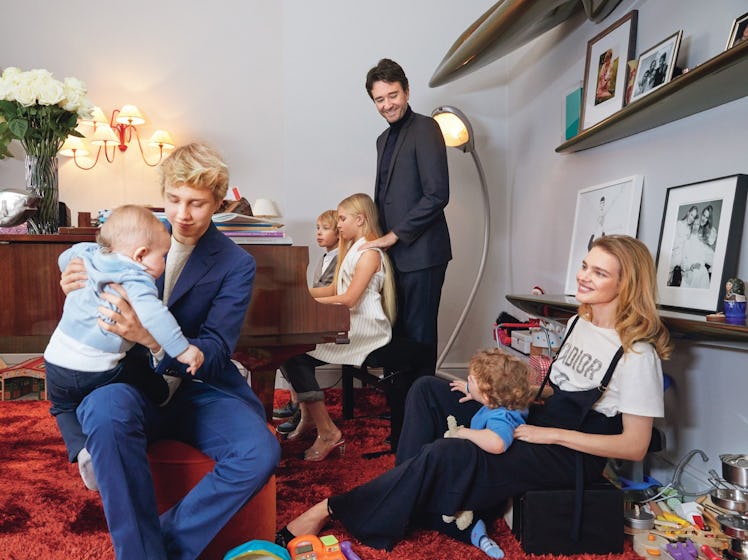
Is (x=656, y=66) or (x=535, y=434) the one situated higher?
(x=656, y=66)

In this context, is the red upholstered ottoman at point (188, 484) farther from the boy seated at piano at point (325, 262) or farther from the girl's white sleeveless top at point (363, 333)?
the boy seated at piano at point (325, 262)

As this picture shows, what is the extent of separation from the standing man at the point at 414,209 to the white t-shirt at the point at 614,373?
80 centimetres

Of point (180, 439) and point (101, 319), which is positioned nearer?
point (101, 319)

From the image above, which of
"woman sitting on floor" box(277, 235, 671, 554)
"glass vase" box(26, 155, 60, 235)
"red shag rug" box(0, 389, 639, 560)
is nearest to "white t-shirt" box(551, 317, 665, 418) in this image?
"woman sitting on floor" box(277, 235, 671, 554)

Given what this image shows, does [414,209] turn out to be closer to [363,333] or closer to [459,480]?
[363,333]

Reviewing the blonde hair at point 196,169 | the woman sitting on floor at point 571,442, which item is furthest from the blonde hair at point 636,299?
the blonde hair at point 196,169

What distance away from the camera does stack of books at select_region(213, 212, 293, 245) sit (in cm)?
183

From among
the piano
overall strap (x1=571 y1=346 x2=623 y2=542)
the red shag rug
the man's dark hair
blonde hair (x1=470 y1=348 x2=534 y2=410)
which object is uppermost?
the man's dark hair

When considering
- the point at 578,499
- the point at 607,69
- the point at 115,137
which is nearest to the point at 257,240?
the point at 578,499

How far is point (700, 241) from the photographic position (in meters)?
1.84

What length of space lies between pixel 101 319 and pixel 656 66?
1955 mm

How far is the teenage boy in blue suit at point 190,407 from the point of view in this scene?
1237 mm

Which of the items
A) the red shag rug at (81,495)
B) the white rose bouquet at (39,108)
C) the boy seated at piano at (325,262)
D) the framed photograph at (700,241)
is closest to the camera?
the red shag rug at (81,495)

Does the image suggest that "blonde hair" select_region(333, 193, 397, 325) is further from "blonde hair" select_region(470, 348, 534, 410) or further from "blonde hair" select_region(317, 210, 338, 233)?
"blonde hair" select_region(470, 348, 534, 410)
